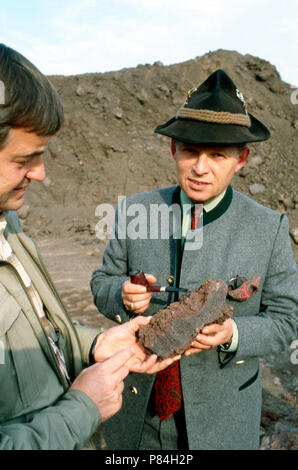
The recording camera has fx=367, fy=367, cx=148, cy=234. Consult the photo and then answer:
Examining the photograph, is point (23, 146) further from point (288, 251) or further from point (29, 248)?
point (288, 251)

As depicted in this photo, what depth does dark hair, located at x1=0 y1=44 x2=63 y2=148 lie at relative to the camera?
147 centimetres

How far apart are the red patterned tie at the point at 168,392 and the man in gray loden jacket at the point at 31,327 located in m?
0.59

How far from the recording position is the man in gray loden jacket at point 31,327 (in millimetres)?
1482

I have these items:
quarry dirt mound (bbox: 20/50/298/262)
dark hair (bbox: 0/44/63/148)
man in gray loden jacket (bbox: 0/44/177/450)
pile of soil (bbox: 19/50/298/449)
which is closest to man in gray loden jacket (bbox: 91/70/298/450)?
man in gray loden jacket (bbox: 0/44/177/450)

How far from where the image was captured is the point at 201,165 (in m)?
2.29

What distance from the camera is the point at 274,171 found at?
45.0 feet

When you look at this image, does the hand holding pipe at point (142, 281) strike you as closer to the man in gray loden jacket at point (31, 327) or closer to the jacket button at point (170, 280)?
the jacket button at point (170, 280)

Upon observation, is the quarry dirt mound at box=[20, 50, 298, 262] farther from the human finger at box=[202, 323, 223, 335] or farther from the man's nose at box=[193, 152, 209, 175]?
the human finger at box=[202, 323, 223, 335]

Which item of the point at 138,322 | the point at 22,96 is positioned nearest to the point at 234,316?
the point at 138,322

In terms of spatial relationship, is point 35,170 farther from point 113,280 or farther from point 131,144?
point 131,144

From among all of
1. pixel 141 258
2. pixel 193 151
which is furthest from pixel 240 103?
pixel 141 258

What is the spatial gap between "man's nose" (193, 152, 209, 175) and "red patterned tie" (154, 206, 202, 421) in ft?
4.06

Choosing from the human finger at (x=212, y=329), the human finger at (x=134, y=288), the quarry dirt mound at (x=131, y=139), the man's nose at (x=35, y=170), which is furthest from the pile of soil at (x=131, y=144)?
the man's nose at (x=35, y=170)

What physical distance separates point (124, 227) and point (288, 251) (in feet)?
3.83
